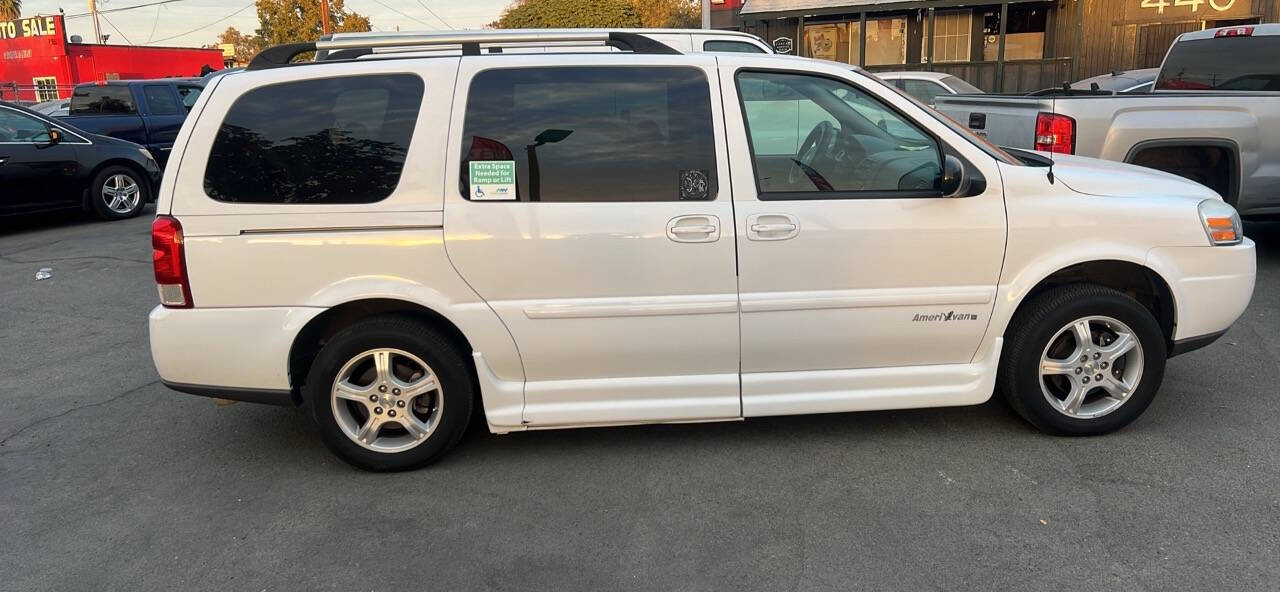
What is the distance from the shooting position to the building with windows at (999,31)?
65.3 ft

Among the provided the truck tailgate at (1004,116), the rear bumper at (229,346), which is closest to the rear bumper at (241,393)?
the rear bumper at (229,346)

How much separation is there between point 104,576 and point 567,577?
1.66 meters

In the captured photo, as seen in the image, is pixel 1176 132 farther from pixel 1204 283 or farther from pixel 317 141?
pixel 317 141

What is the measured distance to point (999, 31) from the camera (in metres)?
21.2

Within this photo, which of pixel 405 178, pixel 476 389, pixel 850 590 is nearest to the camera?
pixel 850 590

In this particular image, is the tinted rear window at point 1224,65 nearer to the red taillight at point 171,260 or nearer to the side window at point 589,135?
the side window at point 589,135

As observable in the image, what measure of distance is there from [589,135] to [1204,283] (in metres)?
2.83

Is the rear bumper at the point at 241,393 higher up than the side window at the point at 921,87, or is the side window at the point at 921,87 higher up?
the side window at the point at 921,87

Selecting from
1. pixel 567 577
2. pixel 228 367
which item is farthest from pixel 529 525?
pixel 228 367

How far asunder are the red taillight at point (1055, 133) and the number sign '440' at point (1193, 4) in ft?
51.4

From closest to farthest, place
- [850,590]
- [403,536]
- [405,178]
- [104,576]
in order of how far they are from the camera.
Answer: [850,590] < [104,576] < [403,536] < [405,178]

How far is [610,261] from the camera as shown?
12.8ft

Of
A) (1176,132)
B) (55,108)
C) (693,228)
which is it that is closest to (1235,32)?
(1176,132)

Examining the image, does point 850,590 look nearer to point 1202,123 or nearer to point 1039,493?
point 1039,493
